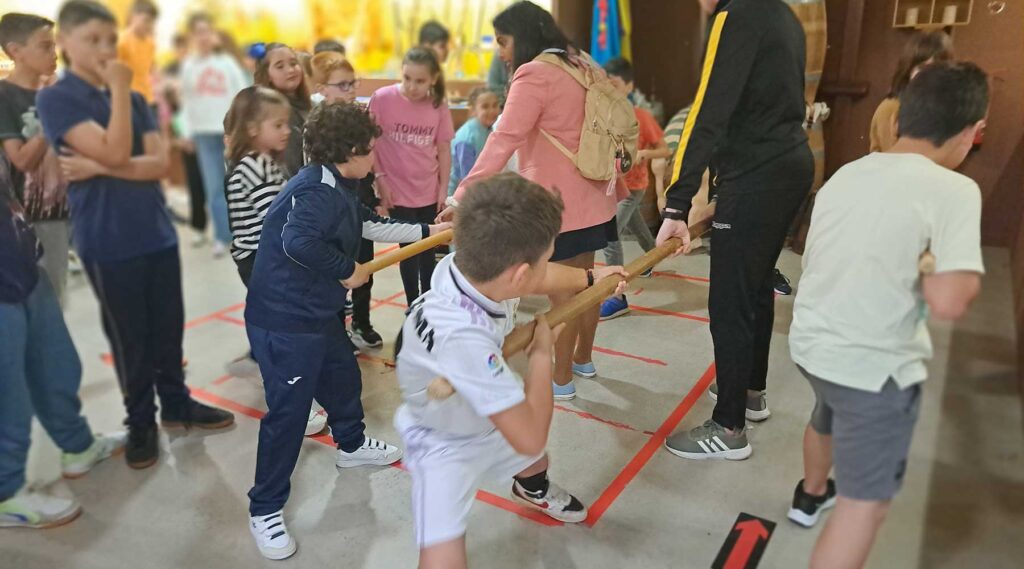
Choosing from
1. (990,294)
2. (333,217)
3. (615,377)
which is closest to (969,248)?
(990,294)

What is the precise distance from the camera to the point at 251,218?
2.04 m

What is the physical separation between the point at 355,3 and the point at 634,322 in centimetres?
224

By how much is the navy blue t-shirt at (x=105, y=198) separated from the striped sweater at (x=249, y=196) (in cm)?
32

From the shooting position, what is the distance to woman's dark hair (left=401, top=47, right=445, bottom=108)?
2.58m

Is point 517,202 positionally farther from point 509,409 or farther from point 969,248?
point 969,248

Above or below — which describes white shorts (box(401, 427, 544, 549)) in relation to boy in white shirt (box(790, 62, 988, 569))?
below

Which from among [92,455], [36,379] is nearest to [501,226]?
[36,379]

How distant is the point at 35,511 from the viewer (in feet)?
6.02

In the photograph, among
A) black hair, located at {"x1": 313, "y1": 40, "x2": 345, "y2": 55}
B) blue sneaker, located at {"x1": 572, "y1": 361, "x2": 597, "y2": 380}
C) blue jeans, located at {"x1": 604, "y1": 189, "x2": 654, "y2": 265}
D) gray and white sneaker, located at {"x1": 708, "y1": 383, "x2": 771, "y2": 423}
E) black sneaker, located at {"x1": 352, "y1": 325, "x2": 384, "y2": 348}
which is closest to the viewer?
black hair, located at {"x1": 313, "y1": 40, "x2": 345, "y2": 55}

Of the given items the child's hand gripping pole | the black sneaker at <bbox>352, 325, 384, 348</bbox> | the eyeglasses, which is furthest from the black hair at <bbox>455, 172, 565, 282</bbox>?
the black sneaker at <bbox>352, 325, 384, 348</bbox>

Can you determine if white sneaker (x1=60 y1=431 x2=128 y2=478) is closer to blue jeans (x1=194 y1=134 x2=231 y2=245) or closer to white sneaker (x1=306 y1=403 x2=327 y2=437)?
white sneaker (x1=306 y1=403 x2=327 y2=437)

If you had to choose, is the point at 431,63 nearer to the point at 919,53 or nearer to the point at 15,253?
the point at 15,253

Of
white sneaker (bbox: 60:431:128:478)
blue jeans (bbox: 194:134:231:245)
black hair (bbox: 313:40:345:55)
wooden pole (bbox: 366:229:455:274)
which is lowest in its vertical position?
white sneaker (bbox: 60:431:128:478)

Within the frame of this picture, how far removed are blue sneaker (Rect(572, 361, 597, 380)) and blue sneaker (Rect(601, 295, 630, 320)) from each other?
598mm
